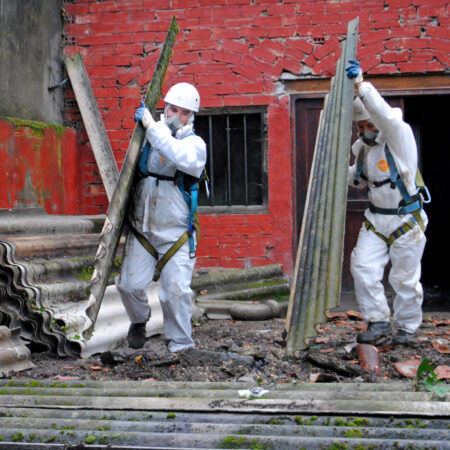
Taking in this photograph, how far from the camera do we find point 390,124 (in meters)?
4.84

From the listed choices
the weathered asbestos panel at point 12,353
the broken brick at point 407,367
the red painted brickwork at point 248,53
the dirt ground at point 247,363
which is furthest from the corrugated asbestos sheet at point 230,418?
the red painted brickwork at point 248,53

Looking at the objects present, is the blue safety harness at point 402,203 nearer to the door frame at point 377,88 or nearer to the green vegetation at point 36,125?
the door frame at point 377,88

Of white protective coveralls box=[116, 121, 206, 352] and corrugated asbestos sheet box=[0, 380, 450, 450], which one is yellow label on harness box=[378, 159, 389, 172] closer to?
white protective coveralls box=[116, 121, 206, 352]

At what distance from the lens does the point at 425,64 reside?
734 cm

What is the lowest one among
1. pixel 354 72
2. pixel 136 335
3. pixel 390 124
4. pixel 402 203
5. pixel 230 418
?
pixel 136 335

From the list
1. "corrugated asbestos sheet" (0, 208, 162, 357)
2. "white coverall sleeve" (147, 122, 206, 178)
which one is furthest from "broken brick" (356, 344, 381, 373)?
"corrugated asbestos sheet" (0, 208, 162, 357)

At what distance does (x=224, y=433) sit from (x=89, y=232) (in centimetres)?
388

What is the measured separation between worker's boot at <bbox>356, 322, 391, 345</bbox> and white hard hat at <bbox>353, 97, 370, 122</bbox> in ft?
4.96

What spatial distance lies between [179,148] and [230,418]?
92.5 inches

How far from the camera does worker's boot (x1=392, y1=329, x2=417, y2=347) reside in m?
5.06

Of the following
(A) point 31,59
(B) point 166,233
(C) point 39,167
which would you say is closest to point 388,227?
(B) point 166,233

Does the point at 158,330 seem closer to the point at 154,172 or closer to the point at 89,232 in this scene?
the point at 89,232

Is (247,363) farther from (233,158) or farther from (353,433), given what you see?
(233,158)

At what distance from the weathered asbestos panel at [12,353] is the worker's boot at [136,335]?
0.82m
